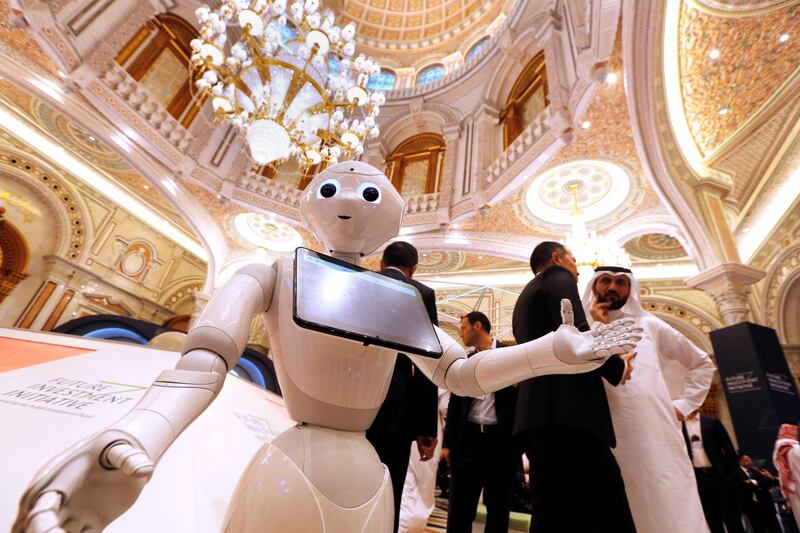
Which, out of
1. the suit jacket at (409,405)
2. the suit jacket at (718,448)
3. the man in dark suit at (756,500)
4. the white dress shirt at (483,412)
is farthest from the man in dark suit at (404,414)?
the man in dark suit at (756,500)

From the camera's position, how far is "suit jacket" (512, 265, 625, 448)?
1309mm

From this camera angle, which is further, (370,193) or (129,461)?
(370,193)

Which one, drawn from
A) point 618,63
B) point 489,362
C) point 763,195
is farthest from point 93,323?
point 763,195

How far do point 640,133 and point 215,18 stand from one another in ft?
19.4

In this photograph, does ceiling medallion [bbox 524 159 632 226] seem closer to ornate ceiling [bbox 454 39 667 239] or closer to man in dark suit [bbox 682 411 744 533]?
ornate ceiling [bbox 454 39 667 239]

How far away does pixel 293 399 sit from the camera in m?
0.98

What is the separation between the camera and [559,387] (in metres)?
1.37

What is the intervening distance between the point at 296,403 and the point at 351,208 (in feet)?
1.88

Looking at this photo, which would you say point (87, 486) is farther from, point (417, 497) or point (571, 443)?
point (417, 497)

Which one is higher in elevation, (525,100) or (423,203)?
(525,100)

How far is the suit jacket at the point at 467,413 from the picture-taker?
2.16m

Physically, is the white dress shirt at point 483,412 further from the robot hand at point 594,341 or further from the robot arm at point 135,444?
the robot arm at point 135,444

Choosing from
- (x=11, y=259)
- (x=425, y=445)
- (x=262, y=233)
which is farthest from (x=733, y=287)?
(x=11, y=259)

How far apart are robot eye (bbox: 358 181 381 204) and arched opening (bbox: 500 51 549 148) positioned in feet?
23.3
